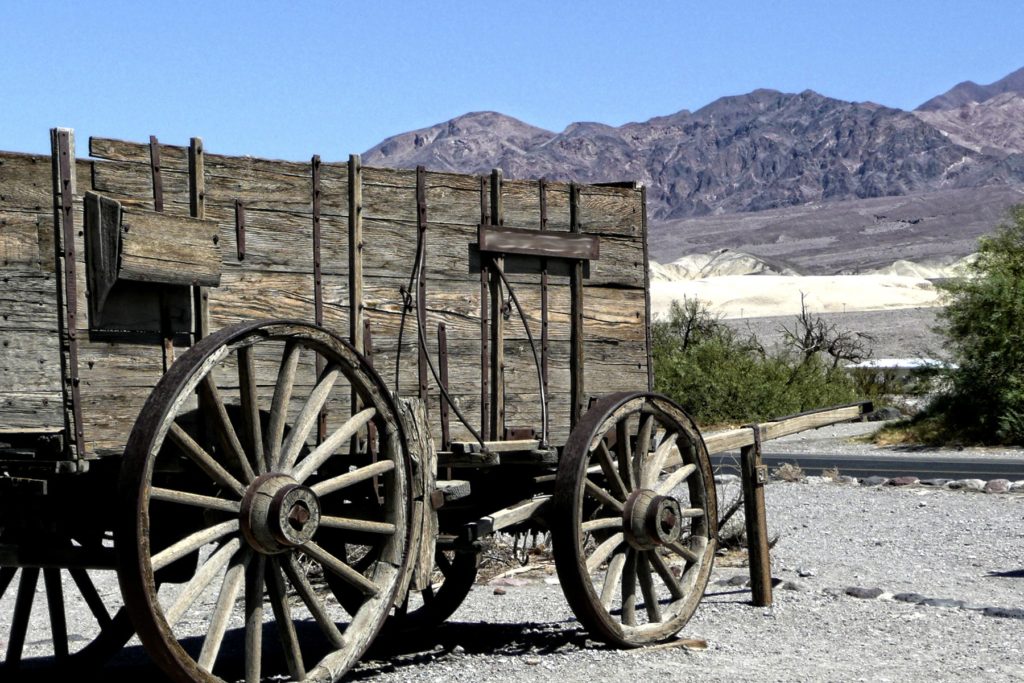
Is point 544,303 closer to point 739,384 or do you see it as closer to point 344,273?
point 344,273

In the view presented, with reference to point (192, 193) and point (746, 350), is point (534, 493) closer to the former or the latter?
point (192, 193)

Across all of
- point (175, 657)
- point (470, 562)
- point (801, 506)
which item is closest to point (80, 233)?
point (175, 657)

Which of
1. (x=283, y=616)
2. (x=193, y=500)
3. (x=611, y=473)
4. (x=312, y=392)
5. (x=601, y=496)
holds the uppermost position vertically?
(x=312, y=392)

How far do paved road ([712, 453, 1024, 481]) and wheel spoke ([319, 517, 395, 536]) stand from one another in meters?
12.4

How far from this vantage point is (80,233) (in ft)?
18.3

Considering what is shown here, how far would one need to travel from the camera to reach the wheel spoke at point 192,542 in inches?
207

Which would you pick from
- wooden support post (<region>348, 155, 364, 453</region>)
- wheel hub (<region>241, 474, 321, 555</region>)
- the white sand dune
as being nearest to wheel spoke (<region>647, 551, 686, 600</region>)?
wooden support post (<region>348, 155, 364, 453</region>)

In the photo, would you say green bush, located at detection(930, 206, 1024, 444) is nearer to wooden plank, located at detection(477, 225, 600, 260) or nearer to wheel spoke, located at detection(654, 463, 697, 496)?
wheel spoke, located at detection(654, 463, 697, 496)

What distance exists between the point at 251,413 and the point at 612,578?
2.40 meters

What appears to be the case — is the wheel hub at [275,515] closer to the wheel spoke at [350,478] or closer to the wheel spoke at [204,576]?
the wheel spoke at [204,576]

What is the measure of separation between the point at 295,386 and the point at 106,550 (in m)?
1.12

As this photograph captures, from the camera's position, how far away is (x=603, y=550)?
7.16 metres

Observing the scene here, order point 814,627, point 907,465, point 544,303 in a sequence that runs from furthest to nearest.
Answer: point 907,465 < point 814,627 < point 544,303

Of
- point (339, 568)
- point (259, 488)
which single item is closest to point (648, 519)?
point (339, 568)
